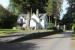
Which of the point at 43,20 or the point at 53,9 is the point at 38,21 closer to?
the point at 43,20

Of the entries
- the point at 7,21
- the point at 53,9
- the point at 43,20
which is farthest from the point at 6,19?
the point at 53,9

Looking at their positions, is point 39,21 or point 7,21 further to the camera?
point 39,21

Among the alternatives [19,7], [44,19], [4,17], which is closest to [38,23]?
[44,19]

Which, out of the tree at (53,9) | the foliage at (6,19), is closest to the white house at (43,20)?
the tree at (53,9)

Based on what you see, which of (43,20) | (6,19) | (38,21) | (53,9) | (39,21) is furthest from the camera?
(43,20)

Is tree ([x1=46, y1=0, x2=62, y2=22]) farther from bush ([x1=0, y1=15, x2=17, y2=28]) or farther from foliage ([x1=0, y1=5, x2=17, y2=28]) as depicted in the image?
foliage ([x1=0, y1=5, x2=17, y2=28])

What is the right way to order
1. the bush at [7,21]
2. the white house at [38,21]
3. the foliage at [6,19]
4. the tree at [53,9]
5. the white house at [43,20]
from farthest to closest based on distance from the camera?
1. the white house at [43,20]
2. the white house at [38,21]
3. the tree at [53,9]
4. the bush at [7,21]
5. the foliage at [6,19]

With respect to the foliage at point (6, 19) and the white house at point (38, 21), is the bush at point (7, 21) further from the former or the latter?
the white house at point (38, 21)

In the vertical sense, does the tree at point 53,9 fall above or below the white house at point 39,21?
above

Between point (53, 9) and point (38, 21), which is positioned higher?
point (53, 9)

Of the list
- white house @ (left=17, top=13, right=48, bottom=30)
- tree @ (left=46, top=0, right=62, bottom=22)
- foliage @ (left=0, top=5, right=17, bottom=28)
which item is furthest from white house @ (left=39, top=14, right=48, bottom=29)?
foliage @ (left=0, top=5, right=17, bottom=28)

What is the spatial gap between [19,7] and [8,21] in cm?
2964

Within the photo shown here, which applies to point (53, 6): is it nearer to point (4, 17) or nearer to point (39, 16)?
point (39, 16)

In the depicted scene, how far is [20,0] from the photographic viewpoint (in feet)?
218
